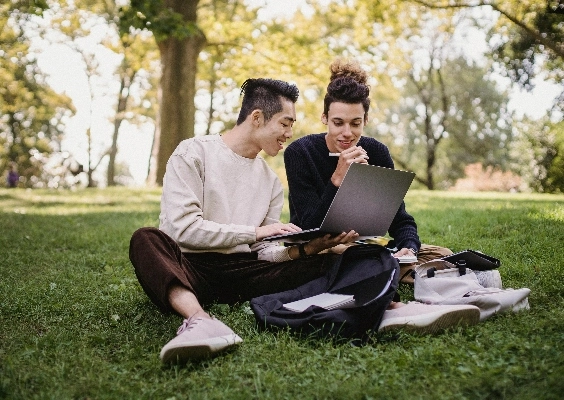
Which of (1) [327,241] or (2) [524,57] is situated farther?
(2) [524,57]

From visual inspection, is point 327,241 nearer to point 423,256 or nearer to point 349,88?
point 423,256

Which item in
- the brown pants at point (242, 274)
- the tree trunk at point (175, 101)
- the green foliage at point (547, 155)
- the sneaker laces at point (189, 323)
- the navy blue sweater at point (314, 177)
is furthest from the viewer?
the green foliage at point (547, 155)

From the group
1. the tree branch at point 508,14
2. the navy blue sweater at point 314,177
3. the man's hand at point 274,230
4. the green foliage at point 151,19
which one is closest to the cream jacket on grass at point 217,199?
the man's hand at point 274,230

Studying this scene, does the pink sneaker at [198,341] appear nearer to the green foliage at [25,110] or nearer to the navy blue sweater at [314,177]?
the navy blue sweater at [314,177]

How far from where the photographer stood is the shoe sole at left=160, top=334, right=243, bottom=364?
249 cm

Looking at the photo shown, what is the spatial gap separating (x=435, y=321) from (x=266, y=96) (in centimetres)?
191

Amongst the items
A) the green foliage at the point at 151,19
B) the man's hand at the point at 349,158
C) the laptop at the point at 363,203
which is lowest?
the laptop at the point at 363,203

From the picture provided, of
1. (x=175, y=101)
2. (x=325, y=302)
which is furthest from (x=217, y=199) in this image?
(x=175, y=101)

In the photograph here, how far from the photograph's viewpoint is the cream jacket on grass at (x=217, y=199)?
336cm

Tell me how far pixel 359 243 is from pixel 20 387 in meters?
2.06

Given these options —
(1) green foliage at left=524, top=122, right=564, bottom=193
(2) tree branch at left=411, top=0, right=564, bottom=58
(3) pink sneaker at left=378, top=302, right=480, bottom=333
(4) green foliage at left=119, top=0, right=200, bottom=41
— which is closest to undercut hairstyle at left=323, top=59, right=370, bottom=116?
(3) pink sneaker at left=378, top=302, right=480, bottom=333

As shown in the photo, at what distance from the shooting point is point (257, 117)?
3783 mm

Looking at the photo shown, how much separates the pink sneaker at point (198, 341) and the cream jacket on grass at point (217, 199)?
749mm

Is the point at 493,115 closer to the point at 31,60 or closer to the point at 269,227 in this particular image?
the point at 31,60
